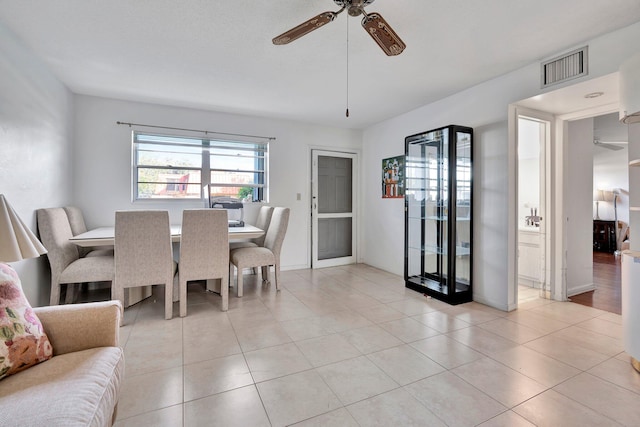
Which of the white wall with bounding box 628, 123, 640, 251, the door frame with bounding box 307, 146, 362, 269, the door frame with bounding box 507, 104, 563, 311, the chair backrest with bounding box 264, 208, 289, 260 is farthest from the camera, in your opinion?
the door frame with bounding box 307, 146, 362, 269

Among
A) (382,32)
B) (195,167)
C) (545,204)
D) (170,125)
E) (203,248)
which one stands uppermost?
(170,125)

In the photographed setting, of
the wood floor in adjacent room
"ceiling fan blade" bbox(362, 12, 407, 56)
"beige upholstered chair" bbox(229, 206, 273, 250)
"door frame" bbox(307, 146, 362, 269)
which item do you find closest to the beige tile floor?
the wood floor in adjacent room

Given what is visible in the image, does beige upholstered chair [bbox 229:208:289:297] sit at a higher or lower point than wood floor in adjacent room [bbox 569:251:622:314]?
higher

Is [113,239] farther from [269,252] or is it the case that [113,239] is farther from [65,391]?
[65,391]

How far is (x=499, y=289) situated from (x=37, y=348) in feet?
11.7

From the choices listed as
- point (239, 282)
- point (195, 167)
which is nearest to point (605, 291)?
point (239, 282)

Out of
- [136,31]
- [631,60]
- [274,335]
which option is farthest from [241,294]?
[631,60]

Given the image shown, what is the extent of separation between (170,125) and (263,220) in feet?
5.94

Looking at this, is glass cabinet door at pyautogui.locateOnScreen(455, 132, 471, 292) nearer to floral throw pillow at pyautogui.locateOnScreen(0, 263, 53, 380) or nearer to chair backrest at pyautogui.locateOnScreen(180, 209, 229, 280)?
chair backrest at pyautogui.locateOnScreen(180, 209, 229, 280)

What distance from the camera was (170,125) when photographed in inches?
159

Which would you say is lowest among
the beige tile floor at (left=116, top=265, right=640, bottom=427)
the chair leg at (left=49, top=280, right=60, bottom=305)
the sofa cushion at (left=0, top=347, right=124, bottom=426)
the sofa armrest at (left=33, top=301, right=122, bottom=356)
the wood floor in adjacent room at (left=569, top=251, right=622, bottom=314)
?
the beige tile floor at (left=116, top=265, right=640, bottom=427)

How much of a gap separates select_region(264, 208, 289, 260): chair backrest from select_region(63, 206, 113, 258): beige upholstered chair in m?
1.76

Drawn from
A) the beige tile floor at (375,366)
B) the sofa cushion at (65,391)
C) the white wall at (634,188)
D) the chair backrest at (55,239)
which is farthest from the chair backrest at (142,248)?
the white wall at (634,188)

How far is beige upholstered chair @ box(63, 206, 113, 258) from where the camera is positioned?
322 centimetres
